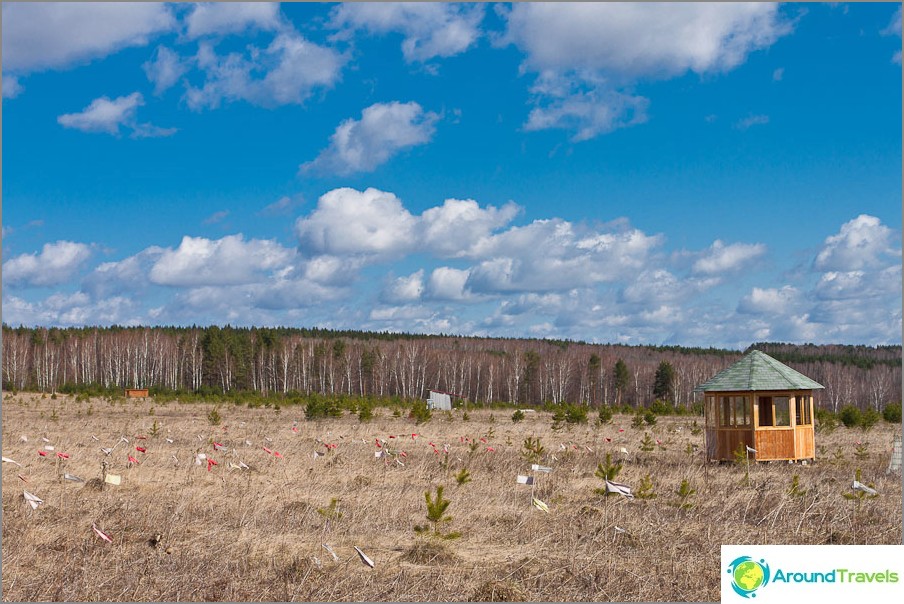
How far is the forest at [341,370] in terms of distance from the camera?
78.4m

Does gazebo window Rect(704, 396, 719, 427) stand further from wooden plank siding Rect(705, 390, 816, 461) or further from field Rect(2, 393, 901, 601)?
field Rect(2, 393, 901, 601)

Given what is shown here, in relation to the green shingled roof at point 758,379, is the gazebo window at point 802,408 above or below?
below

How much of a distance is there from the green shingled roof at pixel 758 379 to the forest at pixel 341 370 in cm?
5431

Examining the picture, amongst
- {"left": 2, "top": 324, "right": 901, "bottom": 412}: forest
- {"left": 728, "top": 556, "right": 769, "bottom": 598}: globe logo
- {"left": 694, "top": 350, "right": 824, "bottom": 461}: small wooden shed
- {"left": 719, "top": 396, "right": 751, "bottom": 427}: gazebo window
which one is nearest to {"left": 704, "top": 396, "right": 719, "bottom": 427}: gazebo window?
{"left": 694, "top": 350, "right": 824, "bottom": 461}: small wooden shed

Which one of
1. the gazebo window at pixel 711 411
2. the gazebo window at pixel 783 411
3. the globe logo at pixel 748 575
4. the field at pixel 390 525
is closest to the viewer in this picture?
the globe logo at pixel 748 575

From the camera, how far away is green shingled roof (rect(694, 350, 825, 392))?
59.9 ft

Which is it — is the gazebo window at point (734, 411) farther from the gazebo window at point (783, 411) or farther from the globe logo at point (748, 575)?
the globe logo at point (748, 575)

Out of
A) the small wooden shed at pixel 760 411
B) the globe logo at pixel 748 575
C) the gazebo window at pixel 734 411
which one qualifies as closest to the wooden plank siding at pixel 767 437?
the small wooden shed at pixel 760 411

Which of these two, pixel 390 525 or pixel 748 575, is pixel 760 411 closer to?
pixel 390 525

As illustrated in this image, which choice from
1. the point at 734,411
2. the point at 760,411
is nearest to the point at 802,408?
the point at 760,411

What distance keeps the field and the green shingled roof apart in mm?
1875

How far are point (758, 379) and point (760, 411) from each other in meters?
1.16

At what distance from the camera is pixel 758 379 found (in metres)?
18.4

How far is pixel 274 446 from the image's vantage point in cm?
2022
